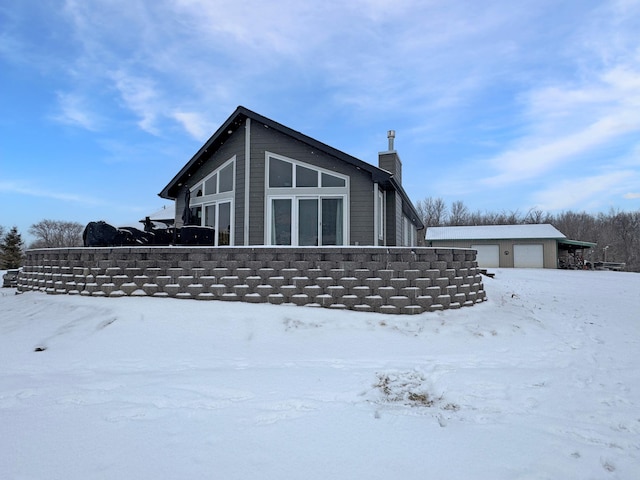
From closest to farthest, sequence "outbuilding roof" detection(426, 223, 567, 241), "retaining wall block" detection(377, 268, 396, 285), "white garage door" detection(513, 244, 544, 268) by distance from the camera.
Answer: "retaining wall block" detection(377, 268, 396, 285) → "white garage door" detection(513, 244, 544, 268) → "outbuilding roof" detection(426, 223, 567, 241)

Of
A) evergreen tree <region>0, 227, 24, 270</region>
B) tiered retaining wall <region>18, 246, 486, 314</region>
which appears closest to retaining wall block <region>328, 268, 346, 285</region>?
tiered retaining wall <region>18, 246, 486, 314</region>

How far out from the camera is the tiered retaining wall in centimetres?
623

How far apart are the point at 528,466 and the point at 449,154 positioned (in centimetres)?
2483

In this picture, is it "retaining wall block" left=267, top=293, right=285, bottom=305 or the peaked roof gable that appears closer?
"retaining wall block" left=267, top=293, right=285, bottom=305

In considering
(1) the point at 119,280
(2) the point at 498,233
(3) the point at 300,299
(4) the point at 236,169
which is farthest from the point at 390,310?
(2) the point at 498,233

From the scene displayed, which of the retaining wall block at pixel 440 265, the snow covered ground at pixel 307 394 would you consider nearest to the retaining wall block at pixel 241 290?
the snow covered ground at pixel 307 394

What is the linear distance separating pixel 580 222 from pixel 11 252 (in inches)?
2599

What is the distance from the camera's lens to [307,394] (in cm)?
346

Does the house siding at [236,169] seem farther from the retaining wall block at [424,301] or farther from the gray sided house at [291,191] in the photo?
the retaining wall block at [424,301]

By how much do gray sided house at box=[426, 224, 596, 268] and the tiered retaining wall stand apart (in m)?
21.7

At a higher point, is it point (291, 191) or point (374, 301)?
point (291, 191)

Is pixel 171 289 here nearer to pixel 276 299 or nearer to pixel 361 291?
pixel 276 299

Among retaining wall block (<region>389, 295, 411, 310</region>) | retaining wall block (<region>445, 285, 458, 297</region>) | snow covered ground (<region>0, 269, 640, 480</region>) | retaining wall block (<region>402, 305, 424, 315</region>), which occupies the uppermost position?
retaining wall block (<region>445, 285, 458, 297</region>)

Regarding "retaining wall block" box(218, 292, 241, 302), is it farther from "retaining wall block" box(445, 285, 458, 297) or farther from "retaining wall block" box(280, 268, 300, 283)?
"retaining wall block" box(445, 285, 458, 297)
